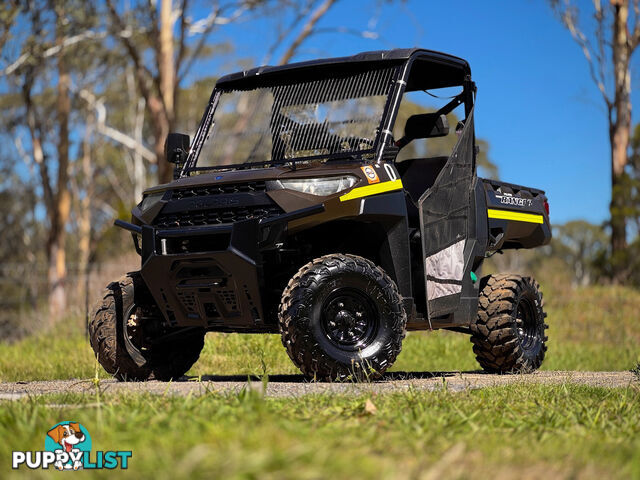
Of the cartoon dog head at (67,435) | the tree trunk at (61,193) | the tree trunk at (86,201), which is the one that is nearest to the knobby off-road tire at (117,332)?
the cartoon dog head at (67,435)

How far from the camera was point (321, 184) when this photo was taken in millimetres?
7078

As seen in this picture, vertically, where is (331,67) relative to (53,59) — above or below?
below

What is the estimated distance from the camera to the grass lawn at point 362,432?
3176 millimetres

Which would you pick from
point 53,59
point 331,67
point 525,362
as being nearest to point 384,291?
point 331,67

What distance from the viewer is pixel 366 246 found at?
776cm

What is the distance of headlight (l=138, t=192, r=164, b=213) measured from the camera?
766 cm

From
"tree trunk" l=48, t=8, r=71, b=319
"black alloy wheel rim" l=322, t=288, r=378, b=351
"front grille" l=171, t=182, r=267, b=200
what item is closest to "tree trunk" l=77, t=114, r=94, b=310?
"tree trunk" l=48, t=8, r=71, b=319

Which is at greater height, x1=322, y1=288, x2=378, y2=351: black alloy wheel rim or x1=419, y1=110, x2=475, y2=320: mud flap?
x1=419, y1=110, x2=475, y2=320: mud flap

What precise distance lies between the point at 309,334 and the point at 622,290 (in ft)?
61.8

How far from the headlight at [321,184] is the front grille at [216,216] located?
0.67 feet

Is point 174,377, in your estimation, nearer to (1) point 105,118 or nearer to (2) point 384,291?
(2) point 384,291

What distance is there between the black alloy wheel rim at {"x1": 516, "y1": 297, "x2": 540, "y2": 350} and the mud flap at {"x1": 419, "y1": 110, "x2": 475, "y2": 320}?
5.07 ft

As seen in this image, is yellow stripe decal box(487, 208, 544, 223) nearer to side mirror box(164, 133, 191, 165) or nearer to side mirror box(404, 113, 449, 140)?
side mirror box(404, 113, 449, 140)

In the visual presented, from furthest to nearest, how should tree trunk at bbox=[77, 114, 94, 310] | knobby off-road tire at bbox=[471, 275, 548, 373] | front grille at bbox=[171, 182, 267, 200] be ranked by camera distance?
tree trunk at bbox=[77, 114, 94, 310], knobby off-road tire at bbox=[471, 275, 548, 373], front grille at bbox=[171, 182, 267, 200]
